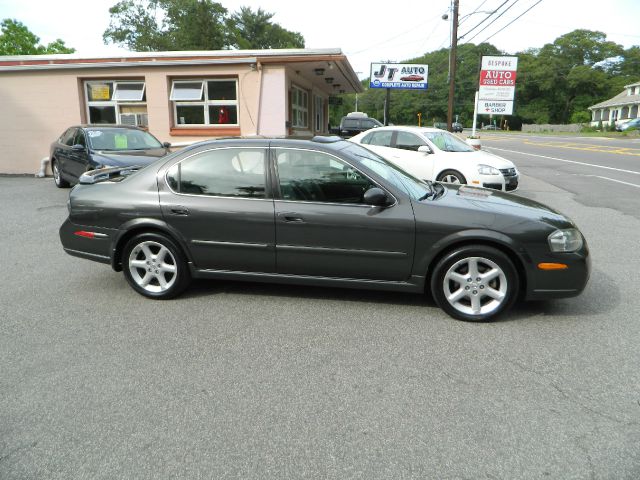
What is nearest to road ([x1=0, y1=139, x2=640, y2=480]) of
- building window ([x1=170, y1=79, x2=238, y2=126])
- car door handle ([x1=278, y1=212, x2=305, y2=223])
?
car door handle ([x1=278, y1=212, x2=305, y2=223])

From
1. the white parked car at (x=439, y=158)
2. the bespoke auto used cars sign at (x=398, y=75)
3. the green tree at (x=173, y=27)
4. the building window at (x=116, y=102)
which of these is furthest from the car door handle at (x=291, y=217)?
the green tree at (x=173, y=27)

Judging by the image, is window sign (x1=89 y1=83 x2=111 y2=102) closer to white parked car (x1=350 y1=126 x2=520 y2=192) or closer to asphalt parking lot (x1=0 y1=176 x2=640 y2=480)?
white parked car (x1=350 y1=126 x2=520 y2=192)

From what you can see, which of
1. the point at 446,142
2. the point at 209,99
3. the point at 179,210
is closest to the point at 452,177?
the point at 446,142

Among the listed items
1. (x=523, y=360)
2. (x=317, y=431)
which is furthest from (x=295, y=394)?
(x=523, y=360)

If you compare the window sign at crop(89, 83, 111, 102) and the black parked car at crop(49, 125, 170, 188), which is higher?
the window sign at crop(89, 83, 111, 102)

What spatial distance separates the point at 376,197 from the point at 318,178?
0.58 metres

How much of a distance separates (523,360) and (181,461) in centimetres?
236

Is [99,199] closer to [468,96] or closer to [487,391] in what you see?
[487,391]

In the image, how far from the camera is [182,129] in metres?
14.6

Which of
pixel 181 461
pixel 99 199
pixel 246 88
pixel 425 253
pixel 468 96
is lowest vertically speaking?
pixel 181 461

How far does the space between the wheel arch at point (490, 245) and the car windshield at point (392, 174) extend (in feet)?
1.65

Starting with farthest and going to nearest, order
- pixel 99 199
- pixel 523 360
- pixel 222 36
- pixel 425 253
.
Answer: pixel 222 36 → pixel 99 199 → pixel 425 253 → pixel 523 360

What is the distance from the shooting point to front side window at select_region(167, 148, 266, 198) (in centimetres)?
439

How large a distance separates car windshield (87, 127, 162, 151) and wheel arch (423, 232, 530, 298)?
8740 millimetres
